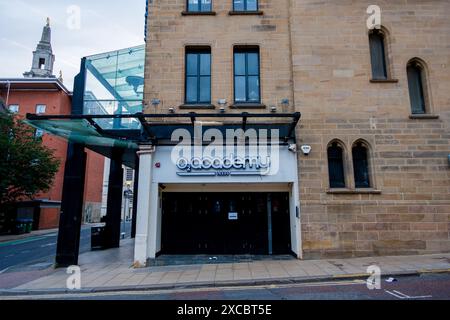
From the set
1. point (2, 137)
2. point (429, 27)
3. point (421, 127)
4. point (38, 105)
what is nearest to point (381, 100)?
point (421, 127)

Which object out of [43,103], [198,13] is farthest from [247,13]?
[43,103]

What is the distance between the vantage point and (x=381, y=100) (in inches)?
421

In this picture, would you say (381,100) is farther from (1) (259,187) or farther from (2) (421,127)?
(1) (259,187)

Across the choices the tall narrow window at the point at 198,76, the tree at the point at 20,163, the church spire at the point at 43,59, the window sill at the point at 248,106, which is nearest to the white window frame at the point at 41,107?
the tree at the point at 20,163

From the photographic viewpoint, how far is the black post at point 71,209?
32.5ft

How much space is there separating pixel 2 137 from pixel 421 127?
82.0 ft

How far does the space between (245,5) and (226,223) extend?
8.76 meters

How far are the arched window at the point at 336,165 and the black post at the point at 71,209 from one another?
29.2 feet

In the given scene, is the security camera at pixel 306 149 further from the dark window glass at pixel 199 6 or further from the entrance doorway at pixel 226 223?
the dark window glass at pixel 199 6

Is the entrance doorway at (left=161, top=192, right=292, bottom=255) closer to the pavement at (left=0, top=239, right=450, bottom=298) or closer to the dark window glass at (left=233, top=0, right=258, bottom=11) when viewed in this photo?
the pavement at (left=0, top=239, right=450, bottom=298)

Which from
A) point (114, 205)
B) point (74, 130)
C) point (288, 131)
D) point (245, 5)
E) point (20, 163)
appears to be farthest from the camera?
point (20, 163)

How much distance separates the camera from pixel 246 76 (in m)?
11.4

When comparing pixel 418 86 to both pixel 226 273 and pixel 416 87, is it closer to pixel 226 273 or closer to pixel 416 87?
pixel 416 87

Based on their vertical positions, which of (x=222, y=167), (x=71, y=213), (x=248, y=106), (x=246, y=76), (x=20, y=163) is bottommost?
(x=71, y=213)
